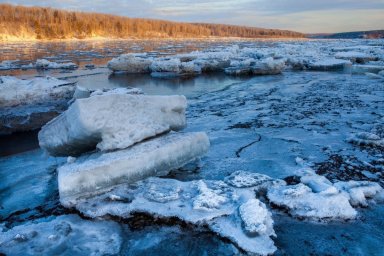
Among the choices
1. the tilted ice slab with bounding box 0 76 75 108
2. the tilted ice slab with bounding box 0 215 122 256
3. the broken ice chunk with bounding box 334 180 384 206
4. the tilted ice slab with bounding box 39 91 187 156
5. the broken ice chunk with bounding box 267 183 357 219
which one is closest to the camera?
the tilted ice slab with bounding box 0 215 122 256

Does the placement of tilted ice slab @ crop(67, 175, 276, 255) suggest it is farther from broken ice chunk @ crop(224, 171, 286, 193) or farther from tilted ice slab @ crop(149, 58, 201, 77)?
tilted ice slab @ crop(149, 58, 201, 77)

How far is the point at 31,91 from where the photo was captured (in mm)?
5641

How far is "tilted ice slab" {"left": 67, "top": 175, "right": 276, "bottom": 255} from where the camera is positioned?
216 cm

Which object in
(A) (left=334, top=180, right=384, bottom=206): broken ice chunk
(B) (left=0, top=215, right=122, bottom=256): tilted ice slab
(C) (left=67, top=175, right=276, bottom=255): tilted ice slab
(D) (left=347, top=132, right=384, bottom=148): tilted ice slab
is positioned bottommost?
(B) (left=0, top=215, right=122, bottom=256): tilted ice slab

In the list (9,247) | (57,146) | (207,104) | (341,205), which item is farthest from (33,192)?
(207,104)

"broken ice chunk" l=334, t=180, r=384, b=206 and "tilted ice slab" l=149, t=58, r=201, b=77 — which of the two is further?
"tilted ice slab" l=149, t=58, r=201, b=77

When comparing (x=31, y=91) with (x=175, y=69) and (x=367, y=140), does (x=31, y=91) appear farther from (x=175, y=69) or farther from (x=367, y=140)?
(x=175, y=69)

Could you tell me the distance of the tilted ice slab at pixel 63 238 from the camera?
6.86 ft

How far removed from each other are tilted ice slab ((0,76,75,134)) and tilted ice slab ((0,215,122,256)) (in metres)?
3.19

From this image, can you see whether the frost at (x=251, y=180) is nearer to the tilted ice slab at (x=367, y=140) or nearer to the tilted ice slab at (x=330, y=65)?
the tilted ice slab at (x=367, y=140)

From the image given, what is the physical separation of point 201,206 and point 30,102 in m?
4.30

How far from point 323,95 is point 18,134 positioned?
596 cm

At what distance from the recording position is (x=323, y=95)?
7.24m

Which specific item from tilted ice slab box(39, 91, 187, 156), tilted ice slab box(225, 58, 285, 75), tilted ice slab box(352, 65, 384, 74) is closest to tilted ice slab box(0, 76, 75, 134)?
tilted ice slab box(39, 91, 187, 156)
